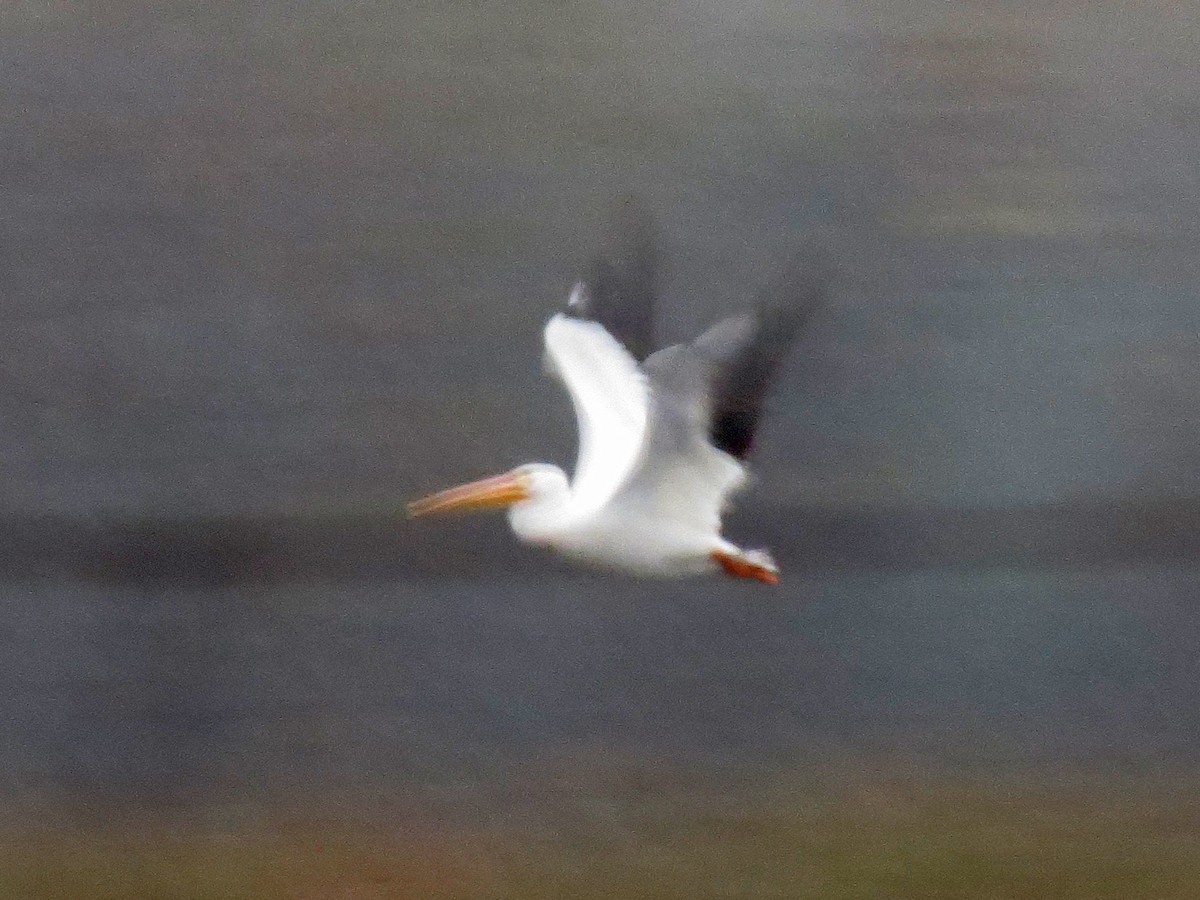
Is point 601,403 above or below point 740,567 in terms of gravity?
above

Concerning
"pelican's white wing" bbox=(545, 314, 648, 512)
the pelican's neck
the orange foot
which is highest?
"pelican's white wing" bbox=(545, 314, 648, 512)

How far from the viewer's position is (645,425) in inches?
168

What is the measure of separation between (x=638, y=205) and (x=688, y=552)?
0.83 m

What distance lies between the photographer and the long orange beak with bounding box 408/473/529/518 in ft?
14.9

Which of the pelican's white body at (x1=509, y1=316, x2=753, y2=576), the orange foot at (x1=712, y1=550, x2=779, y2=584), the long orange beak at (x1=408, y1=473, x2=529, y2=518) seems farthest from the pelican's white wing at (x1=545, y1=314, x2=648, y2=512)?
the orange foot at (x1=712, y1=550, x2=779, y2=584)

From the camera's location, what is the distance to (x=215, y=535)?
23.4 ft

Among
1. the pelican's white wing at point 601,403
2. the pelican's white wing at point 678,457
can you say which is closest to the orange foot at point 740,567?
the pelican's white wing at point 678,457

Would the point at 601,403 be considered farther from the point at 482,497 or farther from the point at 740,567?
the point at 740,567

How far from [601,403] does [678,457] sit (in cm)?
22

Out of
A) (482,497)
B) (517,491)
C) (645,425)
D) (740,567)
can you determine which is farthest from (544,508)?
(740,567)

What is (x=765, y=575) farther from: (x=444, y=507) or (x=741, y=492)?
(x=444, y=507)

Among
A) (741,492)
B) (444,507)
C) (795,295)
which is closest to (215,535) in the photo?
(444,507)

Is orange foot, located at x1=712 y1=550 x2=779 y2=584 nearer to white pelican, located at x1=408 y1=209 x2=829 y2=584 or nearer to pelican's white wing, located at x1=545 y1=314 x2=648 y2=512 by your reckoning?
white pelican, located at x1=408 y1=209 x2=829 y2=584

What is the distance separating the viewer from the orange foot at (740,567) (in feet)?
15.0
